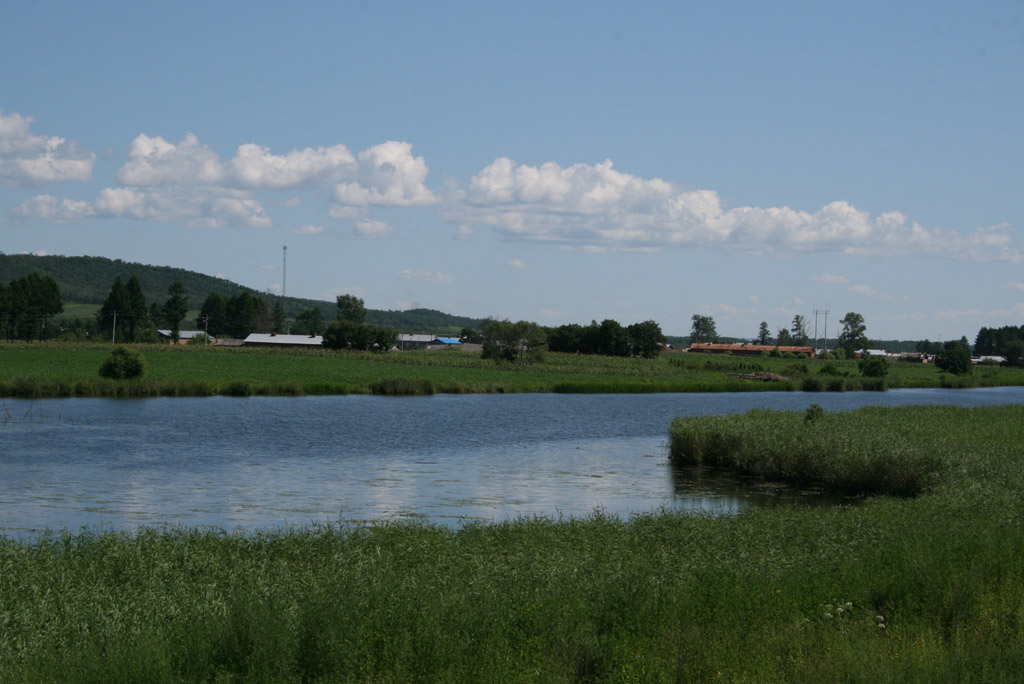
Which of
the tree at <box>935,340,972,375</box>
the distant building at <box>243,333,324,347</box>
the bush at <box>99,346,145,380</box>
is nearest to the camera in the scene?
the bush at <box>99,346,145,380</box>

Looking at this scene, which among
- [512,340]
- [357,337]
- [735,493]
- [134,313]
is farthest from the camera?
[134,313]

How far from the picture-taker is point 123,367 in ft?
214

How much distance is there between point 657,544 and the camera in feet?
57.2

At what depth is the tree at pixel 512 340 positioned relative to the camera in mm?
115938

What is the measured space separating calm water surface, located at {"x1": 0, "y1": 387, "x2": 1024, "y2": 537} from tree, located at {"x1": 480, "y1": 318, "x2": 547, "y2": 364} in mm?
54054

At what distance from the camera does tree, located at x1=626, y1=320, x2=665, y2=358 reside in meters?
137

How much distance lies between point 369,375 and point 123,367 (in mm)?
25838

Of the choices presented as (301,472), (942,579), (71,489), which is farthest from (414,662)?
(301,472)

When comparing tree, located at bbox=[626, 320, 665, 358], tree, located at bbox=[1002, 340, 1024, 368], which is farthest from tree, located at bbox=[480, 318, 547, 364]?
tree, located at bbox=[1002, 340, 1024, 368]

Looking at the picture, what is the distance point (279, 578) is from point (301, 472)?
1957 centimetres

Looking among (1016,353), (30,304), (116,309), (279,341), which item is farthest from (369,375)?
(1016,353)

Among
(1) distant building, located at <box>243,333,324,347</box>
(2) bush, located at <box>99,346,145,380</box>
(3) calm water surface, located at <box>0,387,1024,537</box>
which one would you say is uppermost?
(1) distant building, located at <box>243,333,324,347</box>

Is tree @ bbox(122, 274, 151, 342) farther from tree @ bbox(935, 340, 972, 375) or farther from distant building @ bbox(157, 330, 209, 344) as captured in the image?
tree @ bbox(935, 340, 972, 375)

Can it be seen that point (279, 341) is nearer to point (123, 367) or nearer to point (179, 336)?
point (179, 336)
